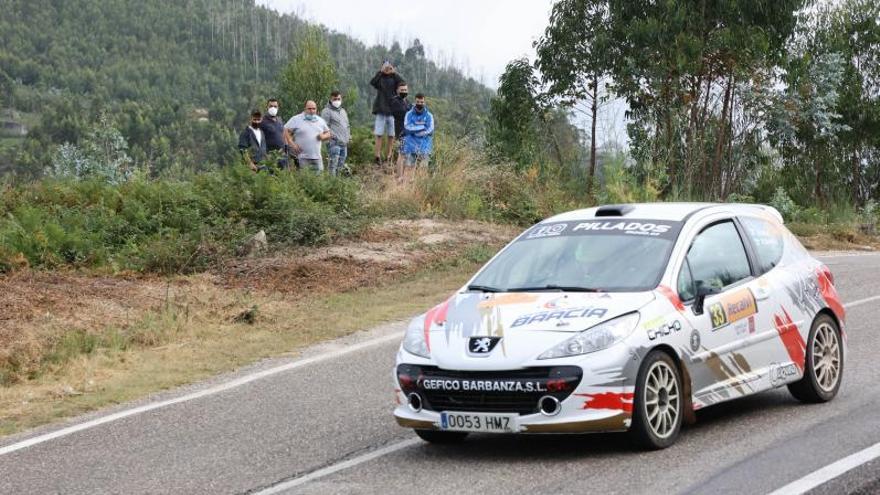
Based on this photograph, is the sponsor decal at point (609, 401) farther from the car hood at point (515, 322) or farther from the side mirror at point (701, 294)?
the side mirror at point (701, 294)

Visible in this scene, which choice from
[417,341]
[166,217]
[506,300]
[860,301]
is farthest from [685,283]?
[166,217]

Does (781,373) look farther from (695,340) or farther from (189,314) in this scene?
(189,314)

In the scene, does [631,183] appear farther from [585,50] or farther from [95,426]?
[95,426]

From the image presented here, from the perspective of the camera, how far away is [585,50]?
32.1 meters

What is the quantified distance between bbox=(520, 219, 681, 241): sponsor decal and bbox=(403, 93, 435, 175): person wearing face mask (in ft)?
44.0

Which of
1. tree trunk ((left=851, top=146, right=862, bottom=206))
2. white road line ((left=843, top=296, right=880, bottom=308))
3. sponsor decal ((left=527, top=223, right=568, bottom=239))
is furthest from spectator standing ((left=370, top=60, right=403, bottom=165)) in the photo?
tree trunk ((left=851, top=146, right=862, bottom=206))

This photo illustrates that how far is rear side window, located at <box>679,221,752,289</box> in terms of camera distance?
8539 mm

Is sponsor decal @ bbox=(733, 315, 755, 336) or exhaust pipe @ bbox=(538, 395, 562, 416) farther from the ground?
sponsor decal @ bbox=(733, 315, 755, 336)

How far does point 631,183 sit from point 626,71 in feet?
22.7

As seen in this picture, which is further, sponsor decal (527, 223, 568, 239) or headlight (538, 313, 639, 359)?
sponsor decal (527, 223, 568, 239)

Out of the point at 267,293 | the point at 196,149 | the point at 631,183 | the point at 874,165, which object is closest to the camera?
the point at 267,293

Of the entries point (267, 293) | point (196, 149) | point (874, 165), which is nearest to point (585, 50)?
point (874, 165)

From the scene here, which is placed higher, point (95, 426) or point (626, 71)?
point (626, 71)

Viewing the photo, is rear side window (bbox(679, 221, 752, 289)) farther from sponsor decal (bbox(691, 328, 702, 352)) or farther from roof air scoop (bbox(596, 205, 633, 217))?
roof air scoop (bbox(596, 205, 633, 217))
